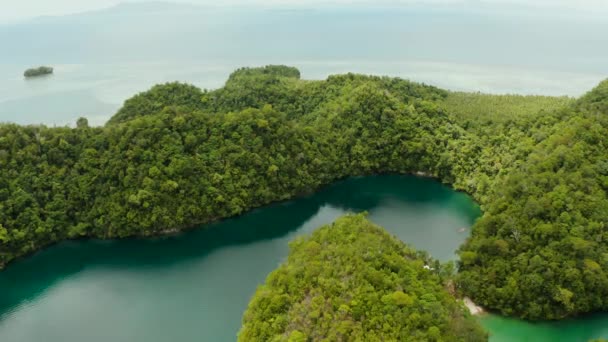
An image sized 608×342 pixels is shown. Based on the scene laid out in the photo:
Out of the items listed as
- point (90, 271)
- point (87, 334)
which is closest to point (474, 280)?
point (87, 334)

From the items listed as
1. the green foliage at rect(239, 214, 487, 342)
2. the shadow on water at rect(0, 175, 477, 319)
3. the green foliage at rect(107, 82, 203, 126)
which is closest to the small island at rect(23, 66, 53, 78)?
the green foliage at rect(107, 82, 203, 126)

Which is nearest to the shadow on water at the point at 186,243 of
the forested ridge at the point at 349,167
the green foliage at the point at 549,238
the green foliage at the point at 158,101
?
the forested ridge at the point at 349,167

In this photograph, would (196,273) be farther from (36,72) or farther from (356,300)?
(36,72)

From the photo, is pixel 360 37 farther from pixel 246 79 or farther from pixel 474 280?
pixel 474 280

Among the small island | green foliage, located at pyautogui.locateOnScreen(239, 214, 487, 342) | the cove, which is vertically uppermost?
the small island

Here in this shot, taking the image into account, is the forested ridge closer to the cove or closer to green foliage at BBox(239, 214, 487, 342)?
the cove

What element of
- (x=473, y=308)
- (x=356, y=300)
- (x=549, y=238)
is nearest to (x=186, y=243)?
(x=356, y=300)
